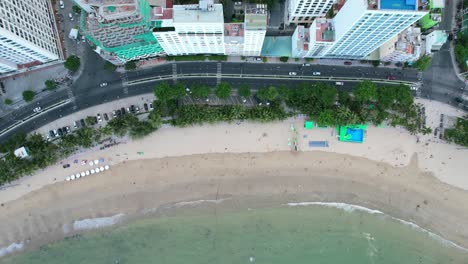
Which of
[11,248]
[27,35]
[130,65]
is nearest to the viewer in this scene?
[27,35]

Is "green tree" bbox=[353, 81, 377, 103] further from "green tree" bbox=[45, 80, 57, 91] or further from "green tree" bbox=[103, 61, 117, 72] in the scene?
"green tree" bbox=[45, 80, 57, 91]

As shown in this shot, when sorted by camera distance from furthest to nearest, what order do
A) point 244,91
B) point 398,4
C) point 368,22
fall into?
1. point 244,91
2. point 368,22
3. point 398,4

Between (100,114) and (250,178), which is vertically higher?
(100,114)

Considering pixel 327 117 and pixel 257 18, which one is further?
pixel 327 117

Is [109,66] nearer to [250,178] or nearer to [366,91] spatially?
[250,178]

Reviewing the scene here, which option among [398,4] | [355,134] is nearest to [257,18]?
[398,4]

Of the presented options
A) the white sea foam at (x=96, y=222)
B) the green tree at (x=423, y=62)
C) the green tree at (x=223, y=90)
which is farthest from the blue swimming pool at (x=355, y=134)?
the white sea foam at (x=96, y=222)

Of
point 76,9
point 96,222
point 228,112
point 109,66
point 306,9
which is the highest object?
point 76,9

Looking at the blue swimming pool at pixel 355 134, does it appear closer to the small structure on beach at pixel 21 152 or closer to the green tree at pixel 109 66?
the green tree at pixel 109 66
